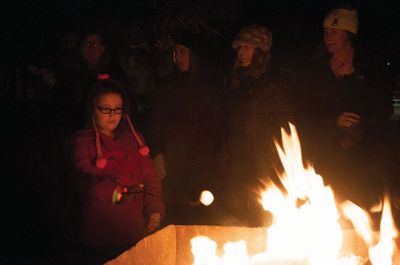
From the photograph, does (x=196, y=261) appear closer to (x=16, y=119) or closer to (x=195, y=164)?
(x=195, y=164)

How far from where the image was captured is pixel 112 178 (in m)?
3.35

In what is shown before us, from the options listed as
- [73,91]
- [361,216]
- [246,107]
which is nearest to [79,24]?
[73,91]

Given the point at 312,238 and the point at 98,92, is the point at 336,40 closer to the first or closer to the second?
the point at 312,238

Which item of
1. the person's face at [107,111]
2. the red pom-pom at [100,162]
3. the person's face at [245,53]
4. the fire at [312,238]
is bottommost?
the fire at [312,238]

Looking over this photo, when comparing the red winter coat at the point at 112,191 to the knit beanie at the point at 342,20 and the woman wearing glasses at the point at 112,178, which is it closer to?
the woman wearing glasses at the point at 112,178

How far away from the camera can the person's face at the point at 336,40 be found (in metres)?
4.03

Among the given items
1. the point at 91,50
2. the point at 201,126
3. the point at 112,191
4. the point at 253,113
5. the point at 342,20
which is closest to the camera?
the point at 112,191

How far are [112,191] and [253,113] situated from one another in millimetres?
1489

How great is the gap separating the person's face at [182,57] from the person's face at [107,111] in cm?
137

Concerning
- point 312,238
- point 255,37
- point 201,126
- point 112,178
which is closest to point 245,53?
point 255,37

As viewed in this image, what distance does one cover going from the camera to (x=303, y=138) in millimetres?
4316

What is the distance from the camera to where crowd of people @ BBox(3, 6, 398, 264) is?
3.39 metres

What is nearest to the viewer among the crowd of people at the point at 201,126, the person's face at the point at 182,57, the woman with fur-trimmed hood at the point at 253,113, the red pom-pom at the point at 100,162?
the red pom-pom at the point at 100,162

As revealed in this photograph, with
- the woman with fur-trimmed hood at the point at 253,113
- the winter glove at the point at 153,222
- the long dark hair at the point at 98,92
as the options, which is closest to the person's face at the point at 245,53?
the woman with fur-trimmed hood at the point at 253,113
